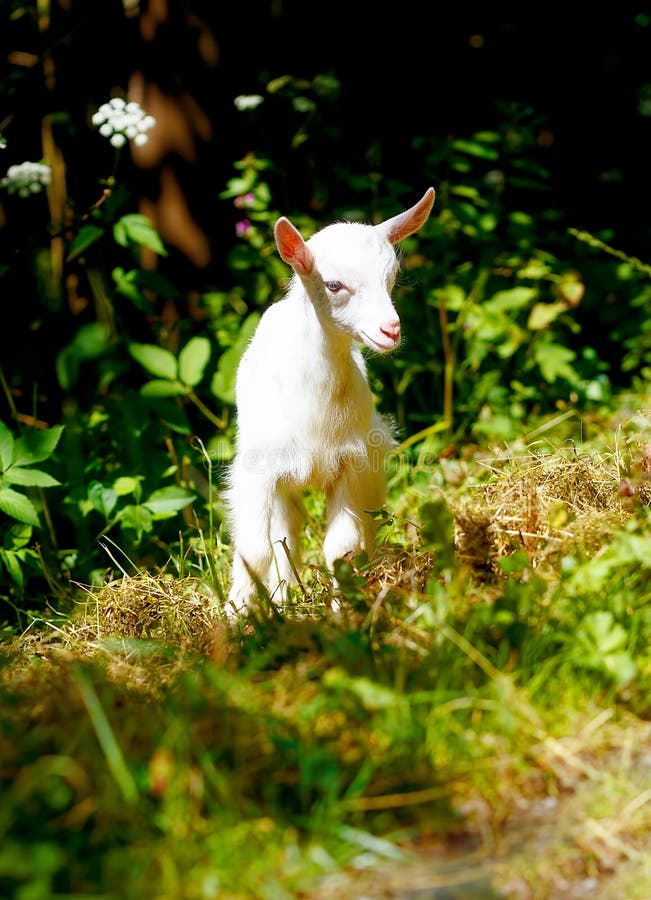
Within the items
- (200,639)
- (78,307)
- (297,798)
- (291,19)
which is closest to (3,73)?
(78,307)

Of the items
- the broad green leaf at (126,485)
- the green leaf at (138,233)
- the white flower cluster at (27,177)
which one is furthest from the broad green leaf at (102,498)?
the white flower cluster at (27,177)

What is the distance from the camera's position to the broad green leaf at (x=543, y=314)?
5.53 meters

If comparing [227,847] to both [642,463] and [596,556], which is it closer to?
[596,556]

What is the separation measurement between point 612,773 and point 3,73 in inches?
201

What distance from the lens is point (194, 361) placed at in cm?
454

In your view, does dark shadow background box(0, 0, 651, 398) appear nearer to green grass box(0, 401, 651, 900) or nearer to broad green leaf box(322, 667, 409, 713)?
green grass box(0, 401, 651, 900)

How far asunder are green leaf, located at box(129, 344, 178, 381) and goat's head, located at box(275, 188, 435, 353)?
1.32 meters

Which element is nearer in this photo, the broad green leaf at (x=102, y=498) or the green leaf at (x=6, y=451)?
the green leaf at (x=6, y=451)

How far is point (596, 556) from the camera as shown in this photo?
9.27 ft

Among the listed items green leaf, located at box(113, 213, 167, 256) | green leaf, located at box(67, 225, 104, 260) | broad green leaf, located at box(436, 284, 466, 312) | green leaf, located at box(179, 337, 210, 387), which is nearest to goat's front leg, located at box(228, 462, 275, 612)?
green leaf, located at box(179, 337, 210, 387)

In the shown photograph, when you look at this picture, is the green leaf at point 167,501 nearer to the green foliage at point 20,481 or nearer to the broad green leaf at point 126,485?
the broad green leaf at point 126,485

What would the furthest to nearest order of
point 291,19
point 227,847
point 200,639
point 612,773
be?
point 291,19 → point 200,639 → point 612,773 → point 227,847

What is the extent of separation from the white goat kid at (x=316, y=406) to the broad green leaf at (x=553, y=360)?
193 centimetres

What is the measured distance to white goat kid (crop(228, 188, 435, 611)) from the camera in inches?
130
